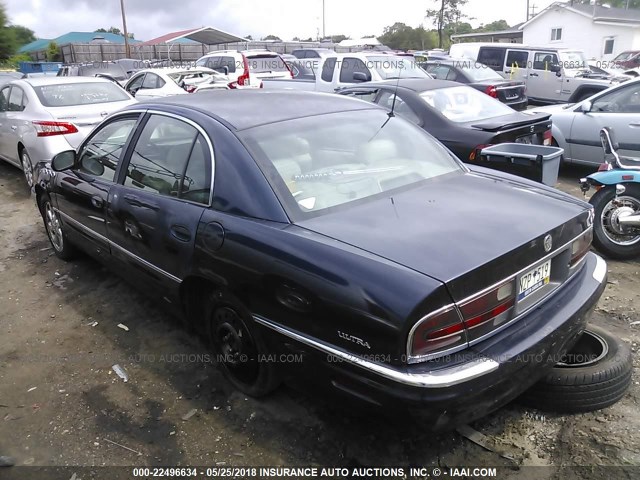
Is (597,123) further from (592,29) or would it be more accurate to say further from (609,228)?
(592,29)

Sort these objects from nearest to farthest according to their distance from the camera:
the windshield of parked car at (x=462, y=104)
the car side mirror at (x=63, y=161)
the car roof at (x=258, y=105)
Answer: the car roof at (x=258, y=105) < the car side mirror at (x=63, y=161) < the windshield of parked car at (x=462, y=104)

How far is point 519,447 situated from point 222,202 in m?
1.98

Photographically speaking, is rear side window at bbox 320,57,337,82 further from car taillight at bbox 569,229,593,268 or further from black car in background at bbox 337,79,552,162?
car taillight at bbox 569,229,593,268

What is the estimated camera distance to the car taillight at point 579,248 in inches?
112

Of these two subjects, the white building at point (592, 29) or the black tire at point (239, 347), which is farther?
the white building at point (592, 29)

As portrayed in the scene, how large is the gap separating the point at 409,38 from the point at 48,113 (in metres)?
56.4

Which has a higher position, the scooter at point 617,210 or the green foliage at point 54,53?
the green foliage at point 54,53

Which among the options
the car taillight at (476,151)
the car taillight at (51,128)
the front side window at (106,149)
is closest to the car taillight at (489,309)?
the front side window at (106,149)

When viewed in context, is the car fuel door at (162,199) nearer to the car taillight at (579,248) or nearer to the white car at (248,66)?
the car taillight at (579,248)

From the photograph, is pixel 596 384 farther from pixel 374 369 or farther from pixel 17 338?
pixel 17 338

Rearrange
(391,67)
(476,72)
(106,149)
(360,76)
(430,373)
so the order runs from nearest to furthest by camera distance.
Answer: (430,373), (106,149), (360,76), (391,67), (476,72)

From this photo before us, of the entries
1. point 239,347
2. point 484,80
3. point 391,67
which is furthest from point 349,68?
point 239,347

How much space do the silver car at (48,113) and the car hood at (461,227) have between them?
585 cm

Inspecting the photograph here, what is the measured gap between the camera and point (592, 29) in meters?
36.4
